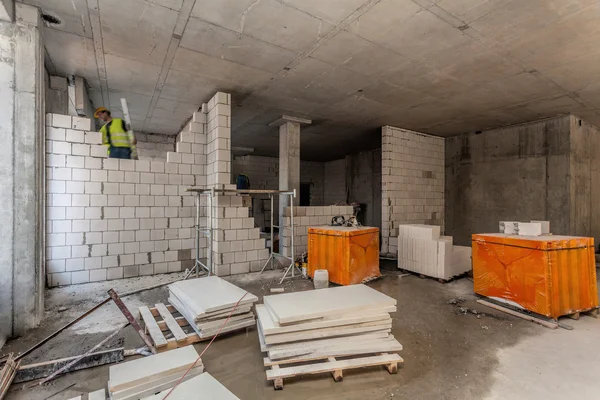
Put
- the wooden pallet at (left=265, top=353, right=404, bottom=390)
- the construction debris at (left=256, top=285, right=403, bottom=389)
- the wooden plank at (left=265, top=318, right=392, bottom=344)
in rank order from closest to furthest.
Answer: the wooden pallet at (left=265, top=353, right=404, bottom=390)
the construction debris at (left=256, top=285, right=403, bottom=389)
the wooden plank at (left=265, top=318, right=392, bottom=344)

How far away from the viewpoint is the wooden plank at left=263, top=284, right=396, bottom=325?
2.29 meters

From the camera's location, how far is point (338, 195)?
12.7m

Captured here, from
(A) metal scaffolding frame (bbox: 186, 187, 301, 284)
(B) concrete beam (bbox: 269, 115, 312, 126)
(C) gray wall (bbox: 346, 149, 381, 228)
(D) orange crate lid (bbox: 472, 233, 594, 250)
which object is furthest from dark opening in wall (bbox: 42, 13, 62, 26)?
(C) gray wall (bbox: 346, 149, 381, 228)

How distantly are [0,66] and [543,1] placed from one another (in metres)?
5.23

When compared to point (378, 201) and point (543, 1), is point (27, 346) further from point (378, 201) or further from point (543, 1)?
point (378, 201)

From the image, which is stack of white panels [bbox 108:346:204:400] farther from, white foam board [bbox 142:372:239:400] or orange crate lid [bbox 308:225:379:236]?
orange crate lid [bbox 308:225:379:236]

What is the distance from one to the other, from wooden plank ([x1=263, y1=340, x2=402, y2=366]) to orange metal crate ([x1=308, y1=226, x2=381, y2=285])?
6.48 ft

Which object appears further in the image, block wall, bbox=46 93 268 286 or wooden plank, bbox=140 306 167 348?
block wall, bbox=46 93 268 286

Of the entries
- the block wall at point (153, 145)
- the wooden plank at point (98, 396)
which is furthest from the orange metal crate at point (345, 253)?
the block wall at point (153, 145)

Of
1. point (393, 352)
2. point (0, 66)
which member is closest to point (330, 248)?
point (393, 352)

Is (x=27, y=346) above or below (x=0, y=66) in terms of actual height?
below

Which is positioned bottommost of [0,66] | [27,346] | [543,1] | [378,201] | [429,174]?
[27,346]

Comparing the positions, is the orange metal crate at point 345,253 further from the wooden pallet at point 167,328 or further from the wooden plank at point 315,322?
the wooden pallet at point 167,328

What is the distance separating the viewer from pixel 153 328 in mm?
2693
